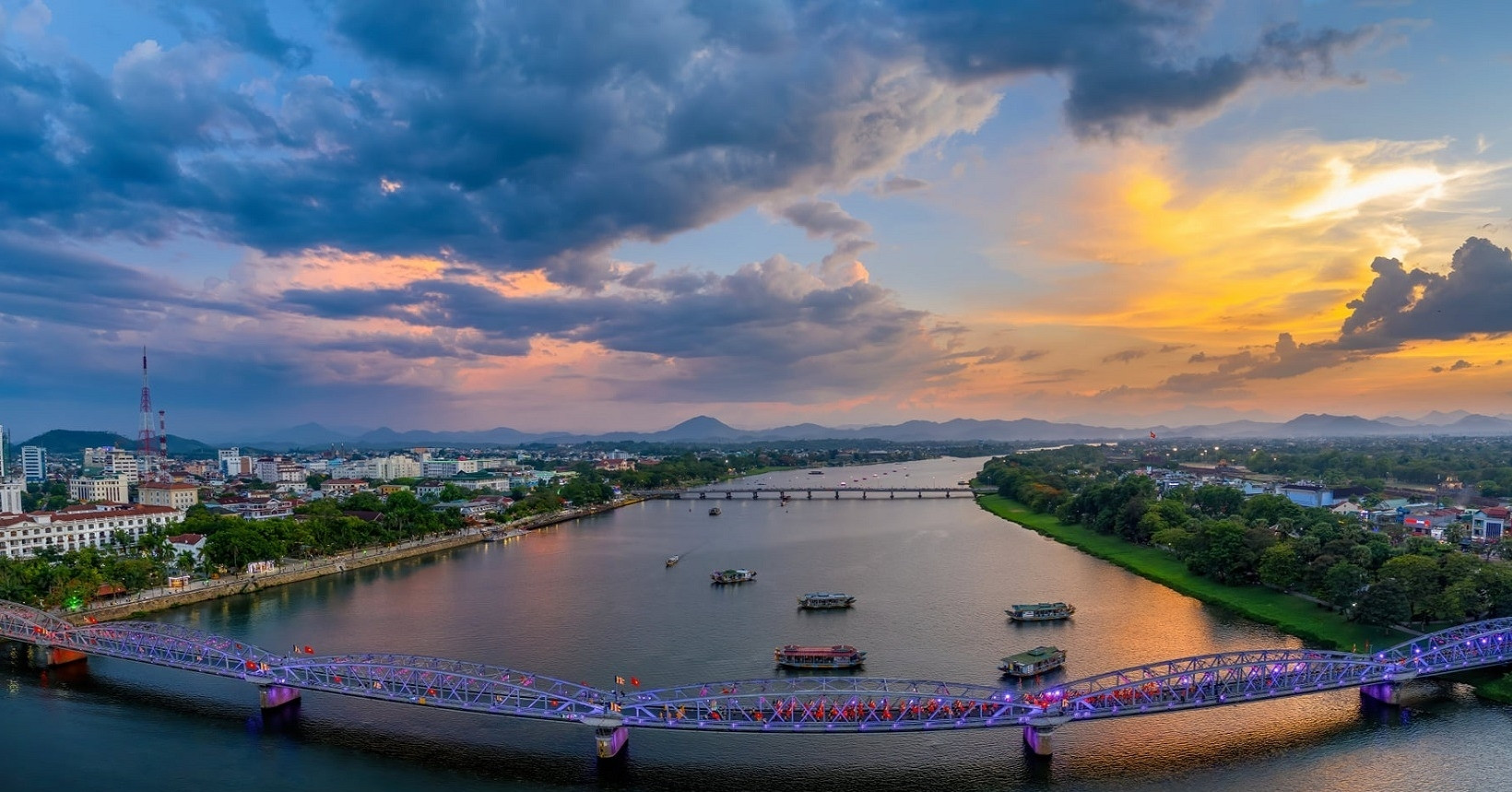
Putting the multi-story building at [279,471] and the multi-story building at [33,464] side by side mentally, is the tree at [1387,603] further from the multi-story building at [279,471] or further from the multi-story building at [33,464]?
the multi-story building at [33,464]

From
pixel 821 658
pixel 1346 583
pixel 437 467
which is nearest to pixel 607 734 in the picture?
pixel 821 658

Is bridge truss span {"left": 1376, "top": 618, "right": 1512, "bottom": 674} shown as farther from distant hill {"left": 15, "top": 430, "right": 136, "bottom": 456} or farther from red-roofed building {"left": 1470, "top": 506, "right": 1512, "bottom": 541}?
distant hill {"left": 15, "top": 430, "right": 136, "bottom": 456}

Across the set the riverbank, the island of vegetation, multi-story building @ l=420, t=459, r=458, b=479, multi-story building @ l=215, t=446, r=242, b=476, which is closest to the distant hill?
multi-story building @ l=215, t=446, r=242, b=476

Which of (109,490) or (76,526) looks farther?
(109,490)

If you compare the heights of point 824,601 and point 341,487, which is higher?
point 341,487

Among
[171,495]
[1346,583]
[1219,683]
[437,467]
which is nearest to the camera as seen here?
[1219,683]

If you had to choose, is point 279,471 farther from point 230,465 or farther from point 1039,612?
point 1039,612

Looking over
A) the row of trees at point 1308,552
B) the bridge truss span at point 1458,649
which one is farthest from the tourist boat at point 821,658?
the row of trees at point 1308,552
